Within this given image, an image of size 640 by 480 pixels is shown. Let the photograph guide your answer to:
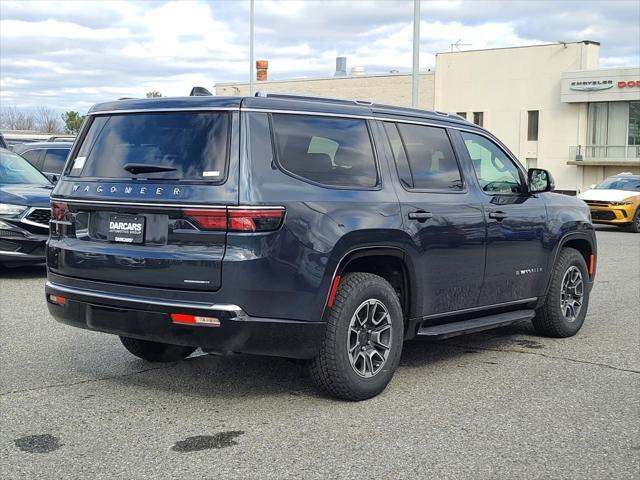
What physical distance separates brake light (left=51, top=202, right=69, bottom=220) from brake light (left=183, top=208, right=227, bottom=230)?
43.9 inches

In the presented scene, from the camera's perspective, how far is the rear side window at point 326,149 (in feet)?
18.1

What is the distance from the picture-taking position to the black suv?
516 centimetres

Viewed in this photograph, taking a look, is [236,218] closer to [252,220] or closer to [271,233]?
[252,220]

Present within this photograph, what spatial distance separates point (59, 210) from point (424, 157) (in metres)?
2.66

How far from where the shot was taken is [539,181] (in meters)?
7.52

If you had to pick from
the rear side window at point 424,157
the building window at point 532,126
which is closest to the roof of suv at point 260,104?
the rear side window at point 424,157

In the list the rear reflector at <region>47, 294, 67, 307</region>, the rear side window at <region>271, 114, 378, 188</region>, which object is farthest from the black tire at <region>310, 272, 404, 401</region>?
the rear reflector at <region>47, 294, 67, 307</region>

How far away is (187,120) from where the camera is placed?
17.9ft

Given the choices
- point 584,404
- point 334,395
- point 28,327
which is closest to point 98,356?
point 28,327

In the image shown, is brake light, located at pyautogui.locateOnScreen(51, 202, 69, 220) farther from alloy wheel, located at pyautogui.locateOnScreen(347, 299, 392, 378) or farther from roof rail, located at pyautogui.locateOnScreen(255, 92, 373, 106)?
alloy wheel, located at pyautogui.locateOnScreen(347, 299, 392, 378)

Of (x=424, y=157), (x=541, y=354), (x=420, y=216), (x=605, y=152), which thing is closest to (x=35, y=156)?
(x=424, y=157)

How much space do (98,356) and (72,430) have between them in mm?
1924

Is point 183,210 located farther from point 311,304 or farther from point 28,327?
point 28,327

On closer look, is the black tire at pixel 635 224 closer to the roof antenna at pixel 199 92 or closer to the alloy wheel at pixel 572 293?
the alloy wheel at pixel 572 293
